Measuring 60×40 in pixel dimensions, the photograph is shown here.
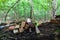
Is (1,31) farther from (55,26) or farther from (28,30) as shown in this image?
(55,26)

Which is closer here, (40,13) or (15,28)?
(15,28)

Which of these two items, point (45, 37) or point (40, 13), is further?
point (40, 13)

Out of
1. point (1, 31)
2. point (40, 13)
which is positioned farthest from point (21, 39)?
point (40, 13)

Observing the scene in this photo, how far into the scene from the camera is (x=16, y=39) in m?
0.65

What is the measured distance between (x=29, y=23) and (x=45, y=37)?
0.33 feet

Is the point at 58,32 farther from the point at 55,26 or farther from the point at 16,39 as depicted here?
the point at 16,39

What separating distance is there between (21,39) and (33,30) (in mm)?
71

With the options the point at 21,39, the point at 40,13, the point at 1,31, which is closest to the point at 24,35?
the point at 21,39

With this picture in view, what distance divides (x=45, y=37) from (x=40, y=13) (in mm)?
1892

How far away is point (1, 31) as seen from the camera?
0.71 metres

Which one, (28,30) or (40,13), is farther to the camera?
(40,13)

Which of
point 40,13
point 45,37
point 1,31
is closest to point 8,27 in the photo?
point 1,31

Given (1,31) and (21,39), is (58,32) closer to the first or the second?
(21,39)

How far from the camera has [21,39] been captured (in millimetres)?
644
